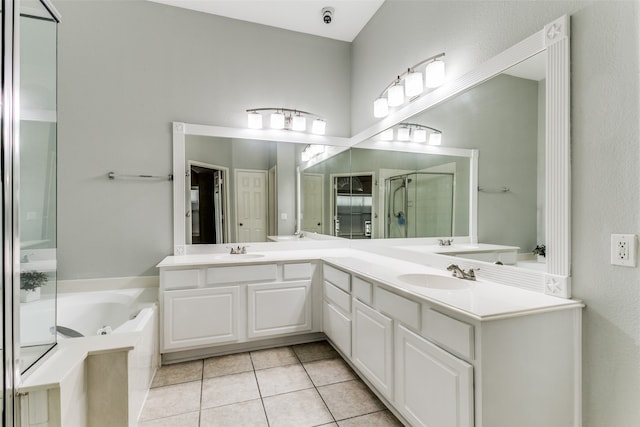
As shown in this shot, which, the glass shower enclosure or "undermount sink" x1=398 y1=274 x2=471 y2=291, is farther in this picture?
the glass shower enclosure

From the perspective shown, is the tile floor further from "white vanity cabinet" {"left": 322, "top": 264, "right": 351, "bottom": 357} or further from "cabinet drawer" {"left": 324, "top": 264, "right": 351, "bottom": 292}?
"cabinet drawer" {"left": 324, "top": 264, "right": 351, "bottom": 292}

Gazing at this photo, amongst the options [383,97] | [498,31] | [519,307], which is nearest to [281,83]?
[383,97]

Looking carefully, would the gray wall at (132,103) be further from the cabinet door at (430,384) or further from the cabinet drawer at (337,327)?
the cabinet door at (430,384)

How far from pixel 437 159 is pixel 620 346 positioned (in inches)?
52.7

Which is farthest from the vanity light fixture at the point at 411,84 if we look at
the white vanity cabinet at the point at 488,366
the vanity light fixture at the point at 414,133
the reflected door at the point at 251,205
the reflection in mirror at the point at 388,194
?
the white vanity cabinet at the point at 488,366

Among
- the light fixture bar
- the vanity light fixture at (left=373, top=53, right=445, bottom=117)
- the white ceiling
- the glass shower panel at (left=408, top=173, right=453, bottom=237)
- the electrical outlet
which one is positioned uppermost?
the white ceiling

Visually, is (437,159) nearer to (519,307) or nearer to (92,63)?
(519,307)

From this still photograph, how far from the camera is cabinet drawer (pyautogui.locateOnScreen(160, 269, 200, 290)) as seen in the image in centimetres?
229

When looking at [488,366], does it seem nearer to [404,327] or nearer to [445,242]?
[404,327]

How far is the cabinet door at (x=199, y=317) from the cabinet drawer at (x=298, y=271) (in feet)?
1.37

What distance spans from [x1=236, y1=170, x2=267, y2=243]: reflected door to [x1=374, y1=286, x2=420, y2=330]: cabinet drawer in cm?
160

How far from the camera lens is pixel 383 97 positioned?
8.55ft

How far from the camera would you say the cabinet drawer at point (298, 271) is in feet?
8.46

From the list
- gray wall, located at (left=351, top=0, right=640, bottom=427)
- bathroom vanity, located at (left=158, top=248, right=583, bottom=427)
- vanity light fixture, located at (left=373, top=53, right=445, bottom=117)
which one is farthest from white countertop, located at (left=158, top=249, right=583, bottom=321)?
vanity light fixture, located at (left=373, top=53, right=445, bottom=117)
